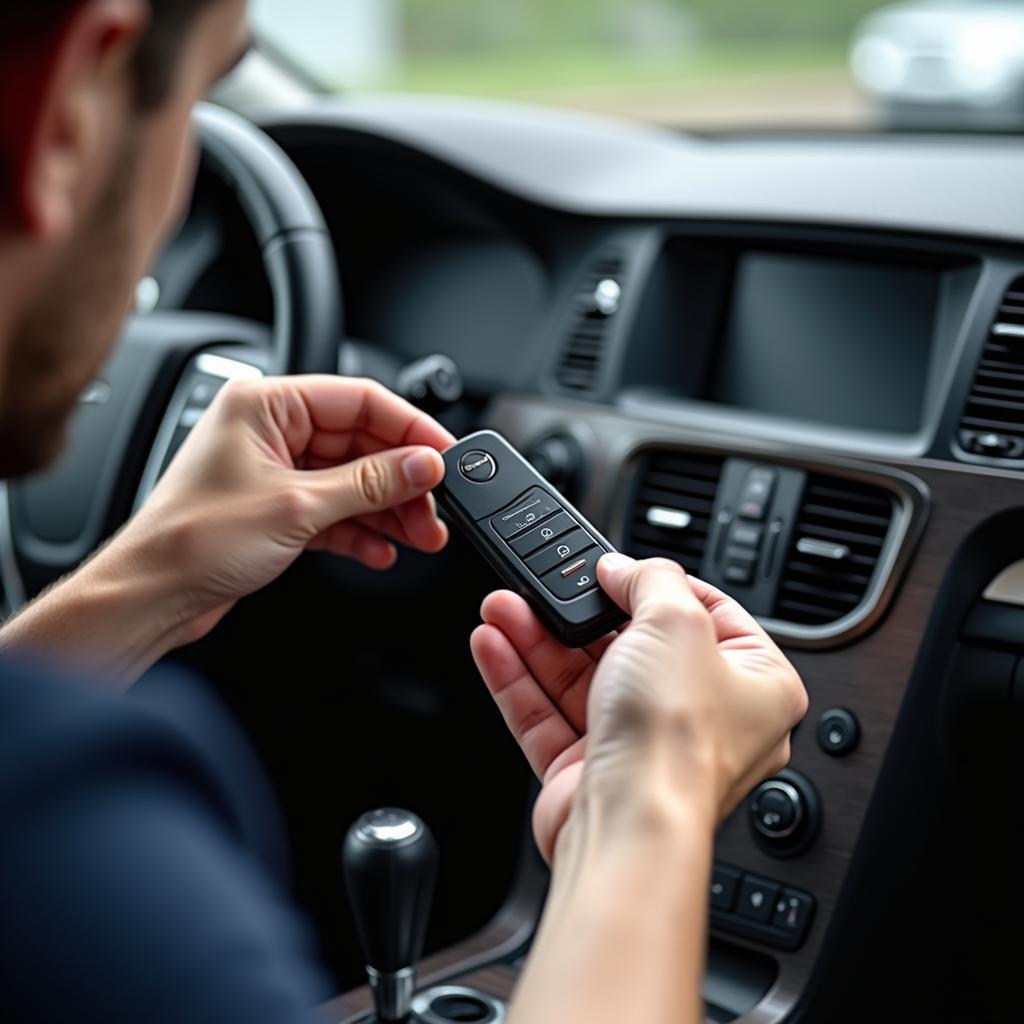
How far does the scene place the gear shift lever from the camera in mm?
1313

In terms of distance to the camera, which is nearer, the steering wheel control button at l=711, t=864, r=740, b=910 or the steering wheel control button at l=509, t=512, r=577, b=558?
the steering wheel control button at l=509, t=512, r=577, b=558

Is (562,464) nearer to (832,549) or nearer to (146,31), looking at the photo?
(832,549)

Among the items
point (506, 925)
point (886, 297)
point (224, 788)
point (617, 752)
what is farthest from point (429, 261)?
point (224, 788)

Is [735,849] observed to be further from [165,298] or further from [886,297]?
[165,298]

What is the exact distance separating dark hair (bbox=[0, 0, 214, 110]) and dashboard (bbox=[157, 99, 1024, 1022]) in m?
0.97

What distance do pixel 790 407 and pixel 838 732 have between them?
444 millimetres

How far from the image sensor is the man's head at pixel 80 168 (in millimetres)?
596

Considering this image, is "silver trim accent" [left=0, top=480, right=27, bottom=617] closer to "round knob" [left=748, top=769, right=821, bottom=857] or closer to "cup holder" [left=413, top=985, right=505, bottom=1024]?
"cup holder" [left=413, top=985, right=505, bottom=1024]

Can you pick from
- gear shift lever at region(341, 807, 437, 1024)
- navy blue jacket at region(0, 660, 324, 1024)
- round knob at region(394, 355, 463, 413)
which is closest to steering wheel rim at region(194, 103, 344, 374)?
round knob at region(394, 355, 463, 413)

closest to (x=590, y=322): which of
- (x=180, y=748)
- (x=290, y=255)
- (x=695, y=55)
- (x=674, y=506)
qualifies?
(x=674, y=506)

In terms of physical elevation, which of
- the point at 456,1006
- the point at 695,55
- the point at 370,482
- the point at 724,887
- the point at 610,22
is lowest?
the point at 456,1006

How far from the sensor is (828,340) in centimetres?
172

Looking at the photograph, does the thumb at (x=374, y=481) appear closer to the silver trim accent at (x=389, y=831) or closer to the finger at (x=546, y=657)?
the finger at (x=546, y=657)

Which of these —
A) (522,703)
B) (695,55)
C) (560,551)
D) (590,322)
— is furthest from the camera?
(695,55)
